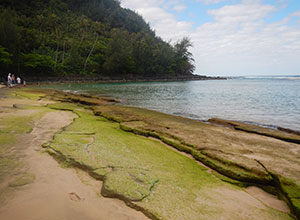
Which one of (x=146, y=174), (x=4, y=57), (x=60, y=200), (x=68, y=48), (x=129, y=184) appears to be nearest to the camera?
(x=60, y=200)

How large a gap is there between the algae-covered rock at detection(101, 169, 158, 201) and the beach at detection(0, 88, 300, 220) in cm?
1

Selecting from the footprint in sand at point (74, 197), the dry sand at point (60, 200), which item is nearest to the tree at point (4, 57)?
the dry sand at point (60, 200)

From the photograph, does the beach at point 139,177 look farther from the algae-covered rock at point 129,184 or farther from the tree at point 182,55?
the tree at point 182,55

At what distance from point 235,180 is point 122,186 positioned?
2.10 meters

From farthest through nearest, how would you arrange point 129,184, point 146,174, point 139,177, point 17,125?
point 17,125 → point 146,174 → point 139,177 → point 129,184

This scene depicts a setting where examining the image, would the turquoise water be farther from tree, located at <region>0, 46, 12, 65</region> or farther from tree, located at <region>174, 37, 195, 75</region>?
tree, located at <region>174, 37, 195, 75</region>

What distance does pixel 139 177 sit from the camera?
3.11 m

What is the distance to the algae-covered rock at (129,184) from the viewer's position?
105 inches

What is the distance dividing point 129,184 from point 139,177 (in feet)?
0.89

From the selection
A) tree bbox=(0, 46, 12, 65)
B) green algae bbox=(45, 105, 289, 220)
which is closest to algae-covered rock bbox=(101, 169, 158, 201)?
green algae bbox=(45, 105, 289, 220)

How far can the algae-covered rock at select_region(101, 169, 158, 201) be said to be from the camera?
2.66 meters

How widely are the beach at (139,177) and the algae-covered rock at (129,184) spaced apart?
0.05 ft

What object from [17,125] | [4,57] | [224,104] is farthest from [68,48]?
[17,125]

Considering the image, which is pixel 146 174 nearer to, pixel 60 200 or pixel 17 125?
pixel 60 200
